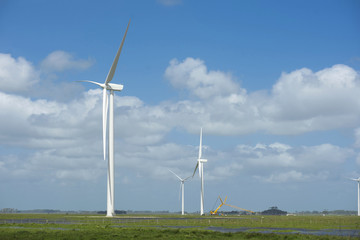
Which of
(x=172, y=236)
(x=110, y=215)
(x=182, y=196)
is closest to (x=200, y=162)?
(x=182, y=196)

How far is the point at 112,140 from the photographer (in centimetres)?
10275

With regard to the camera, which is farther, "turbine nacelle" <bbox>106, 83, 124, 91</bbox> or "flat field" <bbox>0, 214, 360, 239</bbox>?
"turbine nacelle" <bbox>106, 83, 124, 91</bbox>

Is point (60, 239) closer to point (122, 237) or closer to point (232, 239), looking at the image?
point (122, 237)

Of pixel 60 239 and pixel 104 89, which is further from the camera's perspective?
pixel 104 89

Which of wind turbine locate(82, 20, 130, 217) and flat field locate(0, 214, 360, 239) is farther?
wind turbine locate(82, 20, 130, 217)

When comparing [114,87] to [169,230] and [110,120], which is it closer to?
[110,120]

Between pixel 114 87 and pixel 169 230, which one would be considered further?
pixel 114 87

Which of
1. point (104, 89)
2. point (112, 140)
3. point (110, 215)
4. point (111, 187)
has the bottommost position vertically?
point (110, 215)

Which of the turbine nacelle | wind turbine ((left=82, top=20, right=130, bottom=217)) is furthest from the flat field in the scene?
the turbine nacelle

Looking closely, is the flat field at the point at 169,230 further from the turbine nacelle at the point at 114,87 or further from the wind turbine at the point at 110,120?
the turbine nacelle at the point at 114,87

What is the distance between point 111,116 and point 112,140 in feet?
19.4

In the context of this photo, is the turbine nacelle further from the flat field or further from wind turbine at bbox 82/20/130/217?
the flat field

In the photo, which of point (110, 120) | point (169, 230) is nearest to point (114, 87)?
point (110, 120)

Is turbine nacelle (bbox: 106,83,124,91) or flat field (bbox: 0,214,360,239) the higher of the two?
turbine nacelle (bbox: 106,83,124,91)
